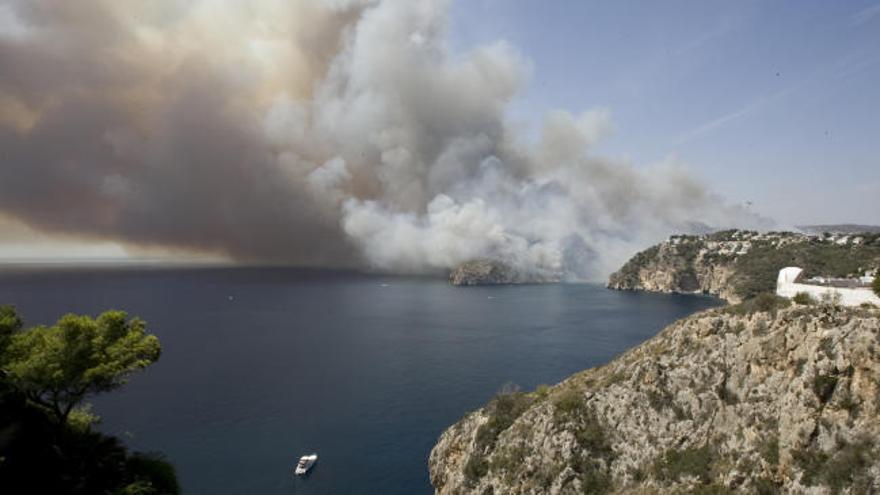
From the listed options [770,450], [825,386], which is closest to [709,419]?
[770,450]

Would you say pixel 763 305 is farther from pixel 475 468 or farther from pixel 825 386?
pixel 475 468

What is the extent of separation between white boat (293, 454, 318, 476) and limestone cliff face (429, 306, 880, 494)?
2014cm

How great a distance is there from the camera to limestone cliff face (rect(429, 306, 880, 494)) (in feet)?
91.5

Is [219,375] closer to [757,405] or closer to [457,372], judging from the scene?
[457,372]

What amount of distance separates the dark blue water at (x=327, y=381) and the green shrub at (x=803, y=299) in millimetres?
40846

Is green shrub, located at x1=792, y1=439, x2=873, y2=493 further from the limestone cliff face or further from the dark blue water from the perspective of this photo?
the dark blue water

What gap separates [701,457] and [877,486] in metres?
9.30

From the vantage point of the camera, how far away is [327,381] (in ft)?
302

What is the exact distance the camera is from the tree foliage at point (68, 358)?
96.1 feet

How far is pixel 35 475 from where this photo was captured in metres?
25.2

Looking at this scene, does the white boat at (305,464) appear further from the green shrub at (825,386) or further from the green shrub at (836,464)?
the green shrub at (825,386)

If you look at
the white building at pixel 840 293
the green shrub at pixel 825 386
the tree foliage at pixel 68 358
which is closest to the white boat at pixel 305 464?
the tree foliage at pixel 68 358

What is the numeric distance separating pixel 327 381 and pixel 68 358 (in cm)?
6417

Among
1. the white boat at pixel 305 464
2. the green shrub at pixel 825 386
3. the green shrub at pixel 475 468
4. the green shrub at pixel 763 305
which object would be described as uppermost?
the green shrub at pixel 763 305
